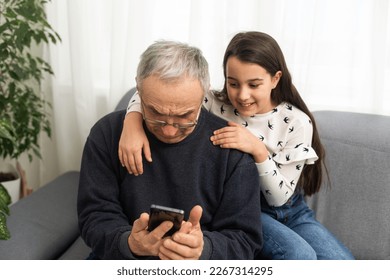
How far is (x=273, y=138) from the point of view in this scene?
5.32ft

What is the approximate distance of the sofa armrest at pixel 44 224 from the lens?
1.61 m

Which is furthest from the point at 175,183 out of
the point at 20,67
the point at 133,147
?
the point at 20,67

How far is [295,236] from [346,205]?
1.27 ft

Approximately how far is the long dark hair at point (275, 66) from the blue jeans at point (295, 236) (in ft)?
0.26

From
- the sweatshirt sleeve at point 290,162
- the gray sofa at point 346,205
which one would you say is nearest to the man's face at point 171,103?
the sweatshirt sleeve at point 290,162

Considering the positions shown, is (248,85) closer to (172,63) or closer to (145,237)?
(172,63)

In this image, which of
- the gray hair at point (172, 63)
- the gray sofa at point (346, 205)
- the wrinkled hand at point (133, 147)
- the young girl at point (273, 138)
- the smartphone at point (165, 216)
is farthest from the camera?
the gray sofa at point (346, 205)

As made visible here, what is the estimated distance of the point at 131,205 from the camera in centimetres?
139

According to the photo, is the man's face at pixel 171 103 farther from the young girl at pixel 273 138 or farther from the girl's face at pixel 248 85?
the girl's face at pixel 248 85

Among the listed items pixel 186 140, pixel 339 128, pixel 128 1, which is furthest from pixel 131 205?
pixel 128 1

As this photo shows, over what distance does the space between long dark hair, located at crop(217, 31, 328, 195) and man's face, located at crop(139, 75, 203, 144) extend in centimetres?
34

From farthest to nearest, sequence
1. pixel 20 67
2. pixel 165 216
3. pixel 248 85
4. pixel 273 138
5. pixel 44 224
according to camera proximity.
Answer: pixel 20 67 → pixel 44 224 → pixel 273 138 → pixel 248 85 → pixel 165 216

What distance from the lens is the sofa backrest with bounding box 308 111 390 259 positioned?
5.78ft
